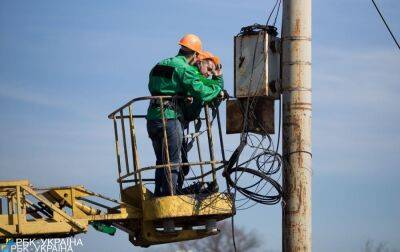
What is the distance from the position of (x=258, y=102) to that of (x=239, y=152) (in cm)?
78

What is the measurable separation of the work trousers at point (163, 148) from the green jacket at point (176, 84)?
4.6 inches

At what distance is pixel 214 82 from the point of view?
15.1 meters

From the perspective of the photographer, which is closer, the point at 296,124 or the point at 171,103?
the point at 296,124

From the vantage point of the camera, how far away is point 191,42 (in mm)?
15227

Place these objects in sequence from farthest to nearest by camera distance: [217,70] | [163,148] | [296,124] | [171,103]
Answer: [217,70] < [171,103] < [163,148] < [296,124]

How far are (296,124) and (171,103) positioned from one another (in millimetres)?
1803

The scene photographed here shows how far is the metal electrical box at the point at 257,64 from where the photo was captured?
48.5ft

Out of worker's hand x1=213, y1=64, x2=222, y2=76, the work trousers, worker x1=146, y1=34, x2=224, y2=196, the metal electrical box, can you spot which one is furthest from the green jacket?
the metal electrical box

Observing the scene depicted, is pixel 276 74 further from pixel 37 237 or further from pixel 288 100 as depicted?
pixel 37 237

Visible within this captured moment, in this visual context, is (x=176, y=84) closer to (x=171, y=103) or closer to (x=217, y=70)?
(x=171, y=103)

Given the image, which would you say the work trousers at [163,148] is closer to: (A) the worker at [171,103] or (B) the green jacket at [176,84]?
(A) the worker at [171,103]

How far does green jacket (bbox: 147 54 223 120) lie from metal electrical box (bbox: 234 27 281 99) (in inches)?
17.9

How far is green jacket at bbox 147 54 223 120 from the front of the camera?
582 inches

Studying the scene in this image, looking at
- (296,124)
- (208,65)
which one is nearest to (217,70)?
(208,65)
